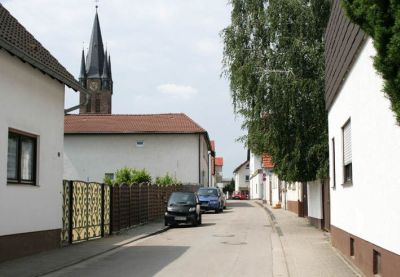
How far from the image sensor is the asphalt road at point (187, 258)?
11703mm

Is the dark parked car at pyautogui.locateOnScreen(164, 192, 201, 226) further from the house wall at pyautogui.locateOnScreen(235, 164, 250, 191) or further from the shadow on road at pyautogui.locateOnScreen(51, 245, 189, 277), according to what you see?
the house wall at pyautogui.locateOnScreen(235, 164, 250, 191)

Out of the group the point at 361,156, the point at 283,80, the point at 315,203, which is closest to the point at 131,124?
the point at 283,80

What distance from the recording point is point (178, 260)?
13.6 m

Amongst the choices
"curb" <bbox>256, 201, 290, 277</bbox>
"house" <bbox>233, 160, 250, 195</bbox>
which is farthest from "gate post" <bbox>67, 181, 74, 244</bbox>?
"house" <bbox>233, 160, 250, 195</bbox>

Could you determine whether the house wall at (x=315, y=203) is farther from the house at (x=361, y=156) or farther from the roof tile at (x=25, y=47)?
the roof tile at (x=25, y=47)

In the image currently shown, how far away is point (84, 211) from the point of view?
59.2ft

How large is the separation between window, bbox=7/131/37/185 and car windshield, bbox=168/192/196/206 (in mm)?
12165

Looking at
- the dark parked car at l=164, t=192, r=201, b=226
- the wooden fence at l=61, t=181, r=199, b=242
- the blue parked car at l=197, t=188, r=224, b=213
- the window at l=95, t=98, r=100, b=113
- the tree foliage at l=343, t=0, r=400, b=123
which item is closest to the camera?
the tree foliage at l=343, t=0, r=400, b=123

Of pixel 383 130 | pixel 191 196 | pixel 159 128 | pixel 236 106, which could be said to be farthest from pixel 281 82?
pixel 159 128

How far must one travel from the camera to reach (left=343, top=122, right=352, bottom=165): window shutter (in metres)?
12.8

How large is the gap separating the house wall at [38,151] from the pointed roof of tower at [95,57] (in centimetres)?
8293

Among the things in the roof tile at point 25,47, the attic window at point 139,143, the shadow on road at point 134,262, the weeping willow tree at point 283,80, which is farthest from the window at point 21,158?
the attic window at point 139,143

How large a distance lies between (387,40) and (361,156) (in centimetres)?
531

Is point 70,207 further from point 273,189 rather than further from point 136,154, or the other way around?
point 273,189
